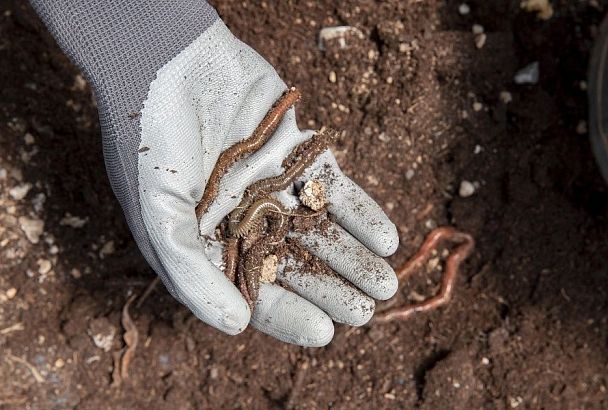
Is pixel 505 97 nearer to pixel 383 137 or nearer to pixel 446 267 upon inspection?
pixel 383 137

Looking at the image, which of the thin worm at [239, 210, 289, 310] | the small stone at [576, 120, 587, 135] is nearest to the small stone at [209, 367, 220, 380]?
the thin worm at [239, 210, 289, 310]

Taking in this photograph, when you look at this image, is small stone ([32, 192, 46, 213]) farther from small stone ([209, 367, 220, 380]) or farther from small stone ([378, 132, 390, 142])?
small stone ([378, 132, 390, 142])

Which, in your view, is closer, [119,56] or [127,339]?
[119,56]

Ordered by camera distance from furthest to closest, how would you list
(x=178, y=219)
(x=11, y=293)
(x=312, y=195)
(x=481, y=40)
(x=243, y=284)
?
1. (x=481, y=40)
2. (x=11, y=293)
3. (x=312, y=195)
4. (x=243, y=284)
5. (x=178, y=219)

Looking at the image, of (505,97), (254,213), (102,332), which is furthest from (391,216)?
(102,332)

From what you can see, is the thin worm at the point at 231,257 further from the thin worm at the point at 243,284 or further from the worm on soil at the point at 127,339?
the worm on soil at the point at 127,339

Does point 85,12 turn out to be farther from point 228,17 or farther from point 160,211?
point 228,17
